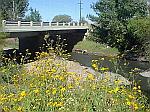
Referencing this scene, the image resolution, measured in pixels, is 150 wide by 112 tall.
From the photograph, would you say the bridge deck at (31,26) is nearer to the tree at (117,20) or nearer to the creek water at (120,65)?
the tree at (117,20)

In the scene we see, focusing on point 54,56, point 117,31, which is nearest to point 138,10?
point 117,31

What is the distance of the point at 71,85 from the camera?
689cm

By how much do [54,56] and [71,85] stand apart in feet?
6.44

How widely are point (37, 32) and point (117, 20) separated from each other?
13.9 m

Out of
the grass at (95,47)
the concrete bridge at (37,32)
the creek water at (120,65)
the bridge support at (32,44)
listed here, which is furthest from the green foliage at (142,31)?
the bridge support at (32,44)

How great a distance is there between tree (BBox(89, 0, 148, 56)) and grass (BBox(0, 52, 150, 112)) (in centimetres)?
4151

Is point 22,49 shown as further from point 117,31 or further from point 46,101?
point 46,101

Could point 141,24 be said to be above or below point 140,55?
above

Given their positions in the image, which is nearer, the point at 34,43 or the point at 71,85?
the point at 71,85

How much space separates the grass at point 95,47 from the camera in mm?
54138

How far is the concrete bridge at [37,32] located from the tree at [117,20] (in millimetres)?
4358

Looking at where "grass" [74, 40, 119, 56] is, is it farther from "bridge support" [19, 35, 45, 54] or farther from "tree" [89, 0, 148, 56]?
"bridge support" [19, 35, 45, 54]

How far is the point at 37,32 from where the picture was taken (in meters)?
44.3

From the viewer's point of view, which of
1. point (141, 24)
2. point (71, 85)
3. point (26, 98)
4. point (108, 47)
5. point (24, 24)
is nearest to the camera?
point (26, 98)
